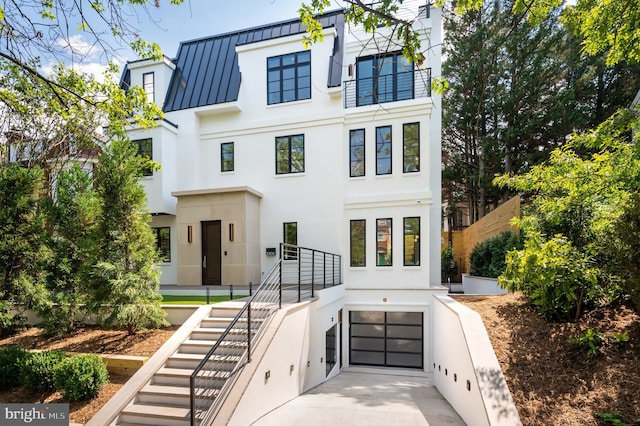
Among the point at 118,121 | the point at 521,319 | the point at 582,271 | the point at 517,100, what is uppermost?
the point at 517,100

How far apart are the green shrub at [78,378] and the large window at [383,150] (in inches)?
387

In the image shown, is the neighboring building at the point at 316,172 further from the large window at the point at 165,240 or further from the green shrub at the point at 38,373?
the green shrub at the point at 38,373

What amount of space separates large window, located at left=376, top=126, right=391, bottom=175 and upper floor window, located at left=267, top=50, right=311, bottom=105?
331cm

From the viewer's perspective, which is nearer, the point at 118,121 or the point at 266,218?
the point at 118,121

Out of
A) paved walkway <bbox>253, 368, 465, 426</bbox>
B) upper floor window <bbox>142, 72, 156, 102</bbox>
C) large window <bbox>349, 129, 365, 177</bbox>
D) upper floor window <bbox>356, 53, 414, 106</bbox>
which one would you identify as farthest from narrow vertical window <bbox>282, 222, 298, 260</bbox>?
upper floor window <bbox>142, 72, 156, 102</bbox>

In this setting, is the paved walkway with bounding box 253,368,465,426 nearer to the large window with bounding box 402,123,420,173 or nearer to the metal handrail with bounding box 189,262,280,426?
the metal handrail with bounding box 189,262,280,426

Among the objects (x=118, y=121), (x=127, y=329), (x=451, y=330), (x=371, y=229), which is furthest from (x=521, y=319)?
(x=118, y=121)

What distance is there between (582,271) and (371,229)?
7.13 m

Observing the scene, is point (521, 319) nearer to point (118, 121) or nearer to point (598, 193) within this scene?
point (598, 193)

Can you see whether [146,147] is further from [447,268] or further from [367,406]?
[447,268]

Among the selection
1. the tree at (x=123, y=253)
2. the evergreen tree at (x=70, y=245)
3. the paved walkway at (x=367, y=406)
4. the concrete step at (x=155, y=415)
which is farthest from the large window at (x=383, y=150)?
the concrete step at (x=155, y=415)

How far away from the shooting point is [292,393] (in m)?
6.37

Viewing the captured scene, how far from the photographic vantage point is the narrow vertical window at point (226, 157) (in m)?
13.1

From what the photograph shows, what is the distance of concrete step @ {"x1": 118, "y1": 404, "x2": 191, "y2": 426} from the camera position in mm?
4298
